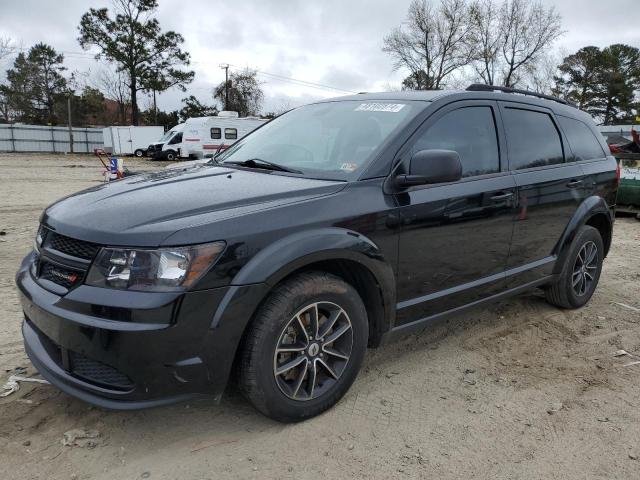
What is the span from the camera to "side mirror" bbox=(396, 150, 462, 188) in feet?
9.24

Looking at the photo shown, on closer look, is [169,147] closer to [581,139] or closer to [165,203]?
[581,139]

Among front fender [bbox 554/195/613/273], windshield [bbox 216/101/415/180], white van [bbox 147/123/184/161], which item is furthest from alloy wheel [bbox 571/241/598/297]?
white van [bbox 147/123/184/161]

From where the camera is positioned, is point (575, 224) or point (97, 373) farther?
point (575, 224)

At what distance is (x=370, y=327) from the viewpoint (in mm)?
3076

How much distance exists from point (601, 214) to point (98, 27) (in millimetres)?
50910

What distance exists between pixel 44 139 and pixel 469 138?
43.1m

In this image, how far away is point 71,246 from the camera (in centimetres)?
244

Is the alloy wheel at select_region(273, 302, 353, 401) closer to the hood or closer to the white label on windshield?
the hood

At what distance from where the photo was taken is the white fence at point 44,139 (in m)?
38.2

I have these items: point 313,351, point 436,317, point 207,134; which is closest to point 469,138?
point 436,317

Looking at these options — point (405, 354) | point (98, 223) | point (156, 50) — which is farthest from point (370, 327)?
point (156, 50)

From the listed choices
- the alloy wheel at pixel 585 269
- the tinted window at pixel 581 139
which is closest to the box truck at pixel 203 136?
the tinted window at pixel 581 139

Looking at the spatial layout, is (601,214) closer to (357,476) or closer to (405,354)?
(405,354)

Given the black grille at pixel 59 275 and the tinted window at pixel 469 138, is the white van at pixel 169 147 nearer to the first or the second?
the tinted window at pixel 469 138
